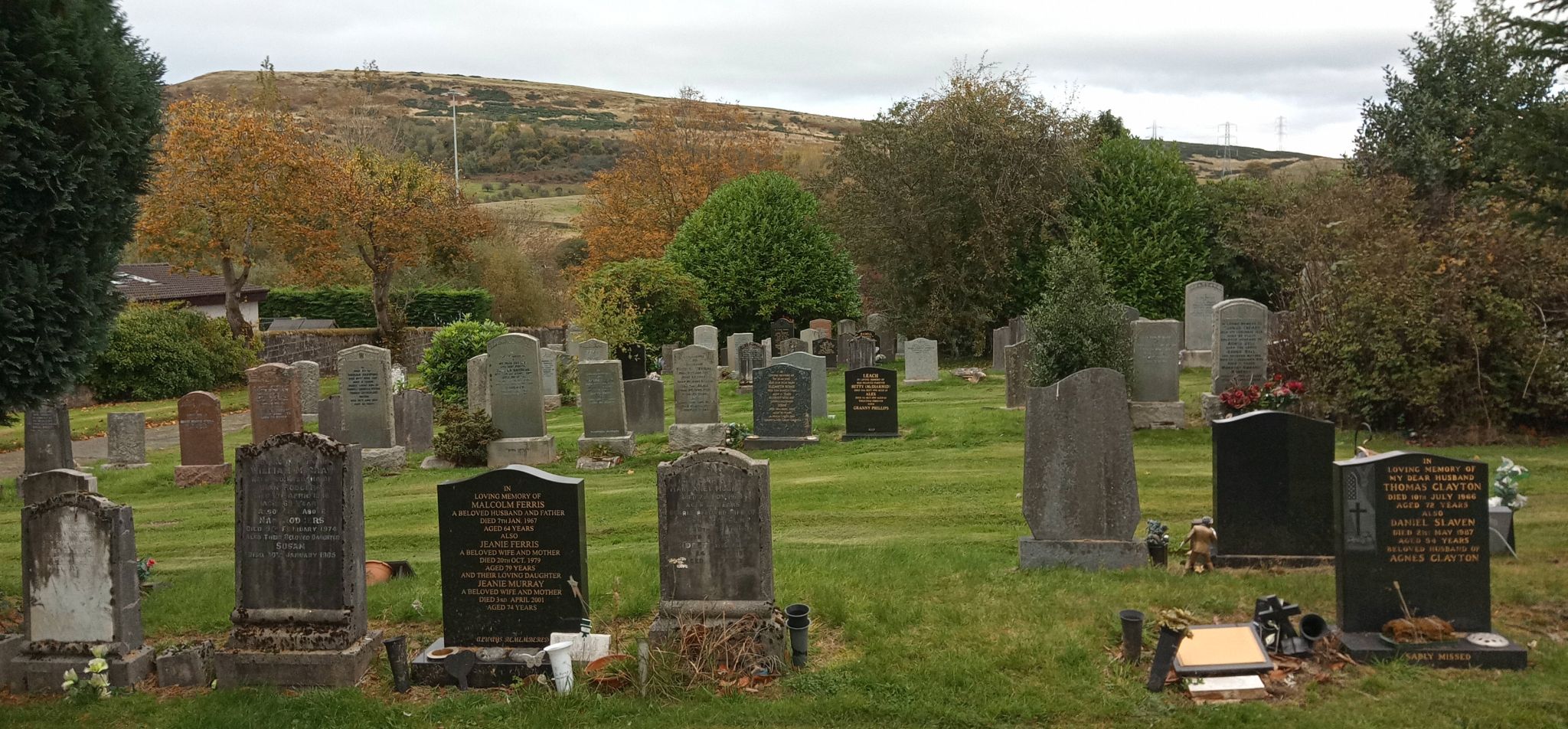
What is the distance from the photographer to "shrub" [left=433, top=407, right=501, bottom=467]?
17.5 m

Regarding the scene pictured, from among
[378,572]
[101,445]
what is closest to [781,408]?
[378,572]

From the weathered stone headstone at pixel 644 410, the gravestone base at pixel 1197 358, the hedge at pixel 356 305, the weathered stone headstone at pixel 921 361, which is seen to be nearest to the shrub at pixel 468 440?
the weathered stone headstone at pixel 644 410

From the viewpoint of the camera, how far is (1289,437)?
8.72 meters

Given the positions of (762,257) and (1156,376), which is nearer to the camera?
(1156,376)

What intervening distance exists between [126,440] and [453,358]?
21.9ft

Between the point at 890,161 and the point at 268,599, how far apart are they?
27.9 meters

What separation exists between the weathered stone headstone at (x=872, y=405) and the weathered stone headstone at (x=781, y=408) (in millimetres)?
858

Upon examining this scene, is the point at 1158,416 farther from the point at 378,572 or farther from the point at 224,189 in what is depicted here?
the point at 224,189

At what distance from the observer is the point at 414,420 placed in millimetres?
19328

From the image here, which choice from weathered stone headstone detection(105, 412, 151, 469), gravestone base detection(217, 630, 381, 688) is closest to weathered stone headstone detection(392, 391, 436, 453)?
weathered stone headstone detection(105, 412, 151, 469)

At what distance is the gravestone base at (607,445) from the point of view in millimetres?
17484

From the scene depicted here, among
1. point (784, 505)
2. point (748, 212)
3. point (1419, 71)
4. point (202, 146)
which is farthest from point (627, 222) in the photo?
point (784, 505)

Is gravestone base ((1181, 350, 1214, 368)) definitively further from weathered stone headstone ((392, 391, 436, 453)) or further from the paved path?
the paved path

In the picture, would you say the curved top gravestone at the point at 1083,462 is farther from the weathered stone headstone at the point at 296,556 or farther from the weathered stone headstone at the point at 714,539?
the weathered stone headstone at the point at 296,556
